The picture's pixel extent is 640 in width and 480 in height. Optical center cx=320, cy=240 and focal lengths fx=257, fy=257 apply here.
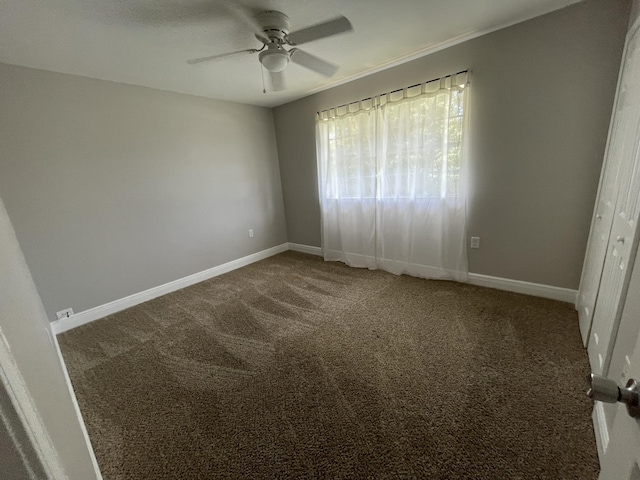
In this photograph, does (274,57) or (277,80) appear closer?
(274,57)

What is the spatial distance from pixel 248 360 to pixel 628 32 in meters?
3.36

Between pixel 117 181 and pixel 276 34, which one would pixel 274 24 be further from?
pixel 117 181

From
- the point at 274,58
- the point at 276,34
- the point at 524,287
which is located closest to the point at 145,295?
the point at 274,58

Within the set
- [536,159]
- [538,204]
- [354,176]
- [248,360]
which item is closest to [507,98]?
[536,159]

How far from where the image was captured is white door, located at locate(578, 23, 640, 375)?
1178mm

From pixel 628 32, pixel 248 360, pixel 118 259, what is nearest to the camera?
pixel 628 32

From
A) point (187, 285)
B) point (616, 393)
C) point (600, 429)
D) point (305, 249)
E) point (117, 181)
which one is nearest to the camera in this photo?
point (616, 393)

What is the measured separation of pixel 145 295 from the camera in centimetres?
296

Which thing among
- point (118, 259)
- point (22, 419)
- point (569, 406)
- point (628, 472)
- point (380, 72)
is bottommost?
point (569, 406)

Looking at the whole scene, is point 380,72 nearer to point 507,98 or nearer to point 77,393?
→ point 507,98

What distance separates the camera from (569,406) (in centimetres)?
135

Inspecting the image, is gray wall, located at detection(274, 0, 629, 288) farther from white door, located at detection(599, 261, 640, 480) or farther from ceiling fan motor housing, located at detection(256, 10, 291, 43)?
white door, located at detection(599, 261, 640, 480)

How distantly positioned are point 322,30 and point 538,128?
6.31 ft

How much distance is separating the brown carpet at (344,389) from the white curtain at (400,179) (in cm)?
59
